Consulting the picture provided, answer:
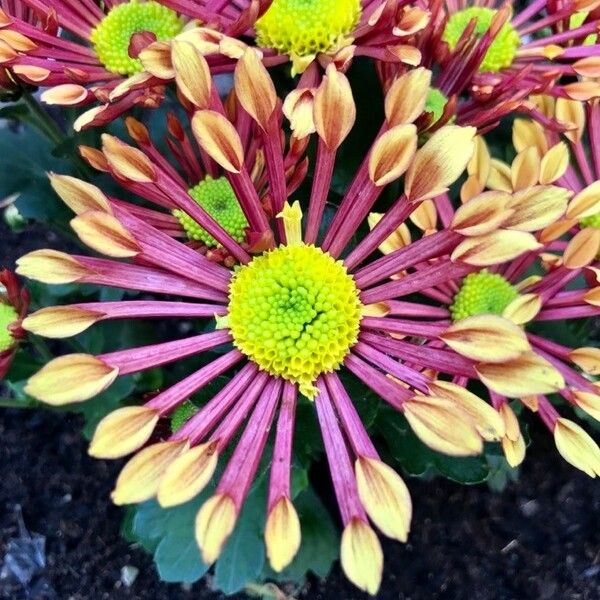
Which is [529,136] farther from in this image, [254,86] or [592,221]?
[254,86]

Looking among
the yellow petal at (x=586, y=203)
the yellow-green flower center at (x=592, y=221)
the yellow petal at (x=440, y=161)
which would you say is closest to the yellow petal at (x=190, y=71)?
the yellow petal at (x=440, y=161)

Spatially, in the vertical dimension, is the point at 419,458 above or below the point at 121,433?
below

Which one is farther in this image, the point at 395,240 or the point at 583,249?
the point at 395,240

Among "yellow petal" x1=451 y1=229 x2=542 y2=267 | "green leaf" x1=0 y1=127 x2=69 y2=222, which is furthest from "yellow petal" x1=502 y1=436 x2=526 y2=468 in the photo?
"green leaf" x1=0 y1=127 x2=69 y2=222

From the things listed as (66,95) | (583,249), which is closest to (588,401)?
(583,249)

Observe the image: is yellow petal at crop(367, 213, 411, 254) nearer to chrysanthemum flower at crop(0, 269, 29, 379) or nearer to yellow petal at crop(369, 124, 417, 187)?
yellow petal at crop(369, 124, 417, 187)
